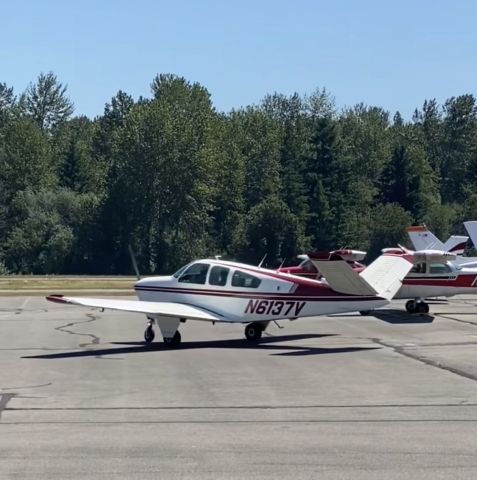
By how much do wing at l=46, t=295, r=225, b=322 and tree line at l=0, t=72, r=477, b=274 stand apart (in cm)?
5364

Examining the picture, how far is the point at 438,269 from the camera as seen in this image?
101ft

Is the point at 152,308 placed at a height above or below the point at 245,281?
below

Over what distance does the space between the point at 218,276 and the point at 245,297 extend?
794 millimetres

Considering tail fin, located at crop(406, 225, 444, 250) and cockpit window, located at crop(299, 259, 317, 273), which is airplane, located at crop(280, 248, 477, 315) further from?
tail fin, located at crop(406, 225, 444, 250)

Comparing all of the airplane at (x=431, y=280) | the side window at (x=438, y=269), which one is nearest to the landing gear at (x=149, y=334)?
the airplane at (x=431, y=280)

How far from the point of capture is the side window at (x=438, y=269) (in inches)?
1208

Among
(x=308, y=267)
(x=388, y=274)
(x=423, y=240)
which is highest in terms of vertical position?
(x=423, y=240)

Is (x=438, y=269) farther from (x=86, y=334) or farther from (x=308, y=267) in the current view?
(x=86, y=334)

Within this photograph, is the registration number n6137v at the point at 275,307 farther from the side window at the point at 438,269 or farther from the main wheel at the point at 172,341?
the side window at the point at 438,269

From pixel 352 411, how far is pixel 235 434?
7.12ft

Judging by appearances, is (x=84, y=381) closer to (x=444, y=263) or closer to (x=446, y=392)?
(x=446, y=392)

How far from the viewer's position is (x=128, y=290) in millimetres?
46500

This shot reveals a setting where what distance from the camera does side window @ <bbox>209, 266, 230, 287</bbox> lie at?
22109mm

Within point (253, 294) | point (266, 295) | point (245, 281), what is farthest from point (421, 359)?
point (245, 281)
